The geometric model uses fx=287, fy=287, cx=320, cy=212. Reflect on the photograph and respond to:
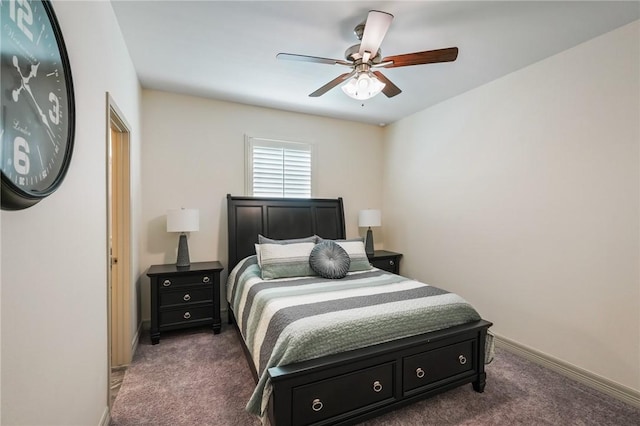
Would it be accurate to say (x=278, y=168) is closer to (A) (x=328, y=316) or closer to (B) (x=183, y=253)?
(B) (x=183, y=253)

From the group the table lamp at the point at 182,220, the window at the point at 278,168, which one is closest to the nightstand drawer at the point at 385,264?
the window at the point at 278,168

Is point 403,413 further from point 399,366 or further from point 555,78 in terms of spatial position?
point 555,78

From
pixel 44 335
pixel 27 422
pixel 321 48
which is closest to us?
pixel 27 422

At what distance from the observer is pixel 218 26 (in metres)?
2.17

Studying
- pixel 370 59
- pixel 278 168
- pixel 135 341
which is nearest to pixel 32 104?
pixel 370 59

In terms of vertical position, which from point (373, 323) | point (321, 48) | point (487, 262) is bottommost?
point (373, 323)

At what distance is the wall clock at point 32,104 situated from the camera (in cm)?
80

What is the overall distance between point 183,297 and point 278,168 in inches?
77.4

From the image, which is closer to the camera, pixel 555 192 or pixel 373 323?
pixel 373 323

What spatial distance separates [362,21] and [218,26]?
1081mm

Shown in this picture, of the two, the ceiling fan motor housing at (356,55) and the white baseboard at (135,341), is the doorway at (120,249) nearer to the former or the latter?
the white baseboard at (135,341)

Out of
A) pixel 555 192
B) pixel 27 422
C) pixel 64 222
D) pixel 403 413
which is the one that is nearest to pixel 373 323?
pixel 403 413

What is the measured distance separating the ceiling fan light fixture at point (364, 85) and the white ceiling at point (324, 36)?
36 cm

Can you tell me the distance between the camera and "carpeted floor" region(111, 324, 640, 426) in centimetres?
189
